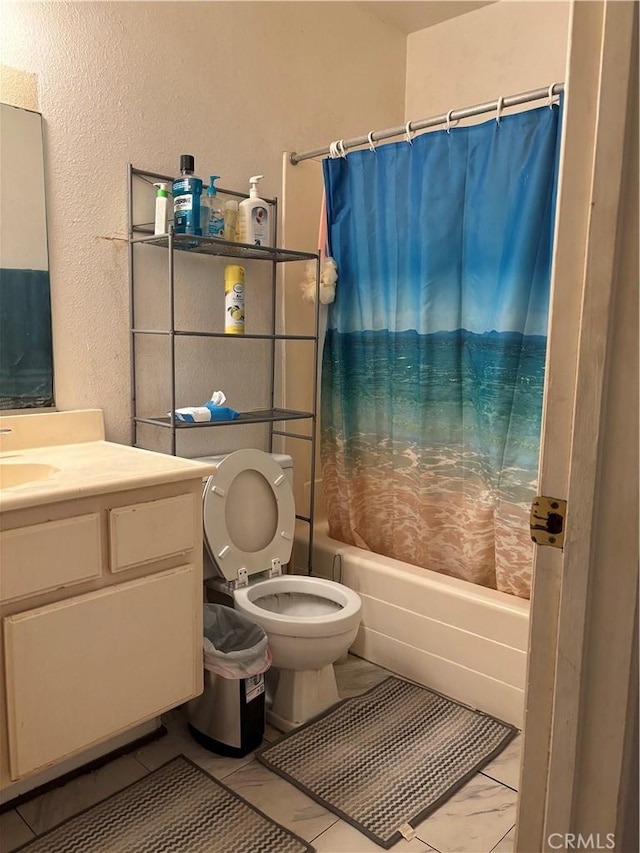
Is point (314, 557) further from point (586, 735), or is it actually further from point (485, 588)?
point (586, 735)

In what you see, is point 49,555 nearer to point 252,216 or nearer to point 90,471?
point 90,471

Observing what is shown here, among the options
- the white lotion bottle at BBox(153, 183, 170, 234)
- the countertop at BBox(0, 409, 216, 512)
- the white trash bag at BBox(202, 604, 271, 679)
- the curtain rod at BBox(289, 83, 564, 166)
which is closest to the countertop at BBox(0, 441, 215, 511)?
the countertop at BBox(0, 409, 216, 512)

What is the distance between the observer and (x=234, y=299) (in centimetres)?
223

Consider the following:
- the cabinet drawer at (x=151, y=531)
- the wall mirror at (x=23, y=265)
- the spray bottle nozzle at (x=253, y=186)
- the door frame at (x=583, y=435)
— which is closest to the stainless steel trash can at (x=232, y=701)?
the cabinet drawer at (x=151, y=531)

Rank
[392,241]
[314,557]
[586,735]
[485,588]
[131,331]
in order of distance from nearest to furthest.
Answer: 1. [586,735]
2. [131,331]
3. [485,588]
4. [392,241]
5. [314,557]

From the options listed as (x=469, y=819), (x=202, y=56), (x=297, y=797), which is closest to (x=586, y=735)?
(x=469, y=819)

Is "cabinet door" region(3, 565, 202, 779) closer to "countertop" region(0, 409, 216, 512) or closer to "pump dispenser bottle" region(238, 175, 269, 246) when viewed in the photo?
"countertop" region(0, 409, 216, 512)

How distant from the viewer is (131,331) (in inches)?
81.7

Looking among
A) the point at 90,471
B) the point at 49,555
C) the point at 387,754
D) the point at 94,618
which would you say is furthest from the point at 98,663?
the point at 387,754

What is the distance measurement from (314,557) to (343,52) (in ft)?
6.76

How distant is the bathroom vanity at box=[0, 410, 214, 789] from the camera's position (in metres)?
1.38

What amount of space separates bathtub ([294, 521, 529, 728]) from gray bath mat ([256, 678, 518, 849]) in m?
0.08

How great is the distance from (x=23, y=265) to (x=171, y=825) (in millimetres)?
1525

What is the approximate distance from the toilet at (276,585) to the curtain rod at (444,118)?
3.80 ft
